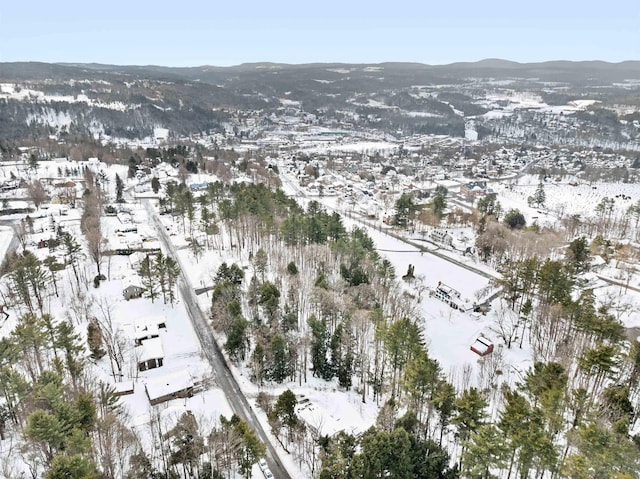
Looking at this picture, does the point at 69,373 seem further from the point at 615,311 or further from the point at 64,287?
the point at 615,311

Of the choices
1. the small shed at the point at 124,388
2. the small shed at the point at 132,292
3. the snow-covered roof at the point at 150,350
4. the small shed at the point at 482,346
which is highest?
the small shed at the point at 132,292

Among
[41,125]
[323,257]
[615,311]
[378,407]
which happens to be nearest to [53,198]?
[323,257]

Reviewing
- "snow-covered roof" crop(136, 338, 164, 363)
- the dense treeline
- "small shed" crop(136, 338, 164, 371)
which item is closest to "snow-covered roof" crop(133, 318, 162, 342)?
"snow-covered roof" crop(136, 338, 164, 363)

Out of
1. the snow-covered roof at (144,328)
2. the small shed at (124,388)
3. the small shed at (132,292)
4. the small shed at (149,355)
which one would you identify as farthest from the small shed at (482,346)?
the small shed at (132,292)

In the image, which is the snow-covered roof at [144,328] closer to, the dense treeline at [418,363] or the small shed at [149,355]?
the small shed at [149,355]

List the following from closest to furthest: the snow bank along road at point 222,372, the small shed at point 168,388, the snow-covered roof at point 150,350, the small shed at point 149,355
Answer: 1. the snow bank along road at point 222,372
2. the small shed at point 168,388
3. the small shed at point 149,355
4. the snow-covered roof at point 150,350

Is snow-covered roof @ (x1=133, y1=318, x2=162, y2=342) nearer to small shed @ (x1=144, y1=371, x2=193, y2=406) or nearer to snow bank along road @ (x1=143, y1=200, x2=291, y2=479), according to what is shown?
snow bank along road @ (x1=143, y1=200, x2=291, y2=479)
